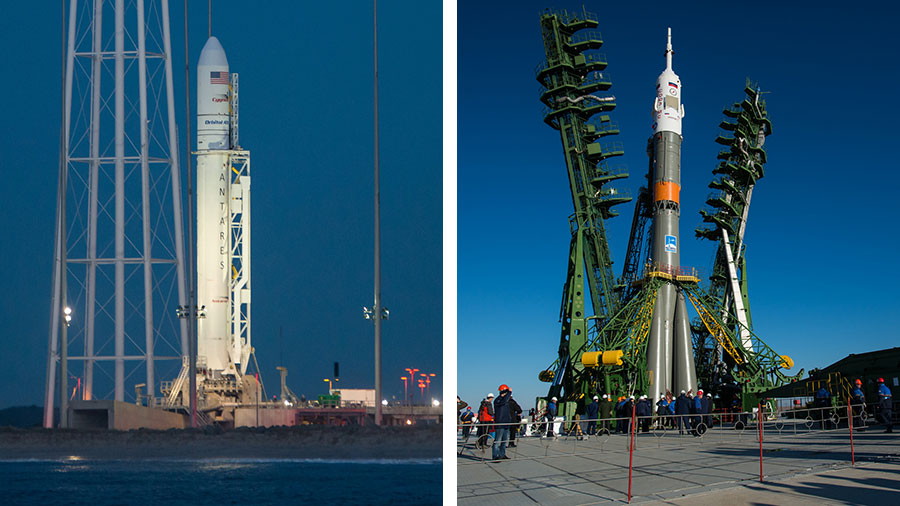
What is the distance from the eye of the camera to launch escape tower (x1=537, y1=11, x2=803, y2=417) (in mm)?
36969

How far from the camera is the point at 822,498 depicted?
28.0ft

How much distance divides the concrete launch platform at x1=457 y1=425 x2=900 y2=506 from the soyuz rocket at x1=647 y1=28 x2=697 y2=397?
1970 cm

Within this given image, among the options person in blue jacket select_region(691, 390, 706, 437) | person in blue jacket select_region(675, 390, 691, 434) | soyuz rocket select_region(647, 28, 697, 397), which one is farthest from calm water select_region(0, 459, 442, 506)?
person in blue jacket select_region(691, 390, 706, 437)

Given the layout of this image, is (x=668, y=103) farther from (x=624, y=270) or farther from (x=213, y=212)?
(x=213, y=212)

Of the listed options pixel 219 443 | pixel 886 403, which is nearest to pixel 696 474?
pixel 886 403

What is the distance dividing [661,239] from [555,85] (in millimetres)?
11284

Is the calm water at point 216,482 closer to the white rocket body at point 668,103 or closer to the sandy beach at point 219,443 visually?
the sandy beach at point 219,443

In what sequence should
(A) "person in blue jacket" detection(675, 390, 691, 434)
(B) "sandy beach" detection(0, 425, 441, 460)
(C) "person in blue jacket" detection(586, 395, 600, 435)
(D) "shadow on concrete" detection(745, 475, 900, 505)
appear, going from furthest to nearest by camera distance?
1. (B) "sandy beach" detection(0, 425, 441, 460)
2. (C) "person in blue jacket" detection(586, 395, 600, 435)
3. (A) "person in blue jacket" detection(675, 390, 691, 434)
4. (D) "shadow on concrete" detection(745, 475, 900, 505)

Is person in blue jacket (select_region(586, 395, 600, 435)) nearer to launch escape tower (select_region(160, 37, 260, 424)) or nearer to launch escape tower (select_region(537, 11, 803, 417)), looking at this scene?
launch escape tower (select_region(537, 11, 803, 417))

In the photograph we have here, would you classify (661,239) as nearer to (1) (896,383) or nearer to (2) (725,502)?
(1) (896,383)

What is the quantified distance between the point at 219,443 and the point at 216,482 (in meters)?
9.60

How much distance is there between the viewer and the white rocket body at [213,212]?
163 ft

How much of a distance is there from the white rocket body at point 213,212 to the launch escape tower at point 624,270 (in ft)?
72.9

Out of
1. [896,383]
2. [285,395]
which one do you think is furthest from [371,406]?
[896,383]
